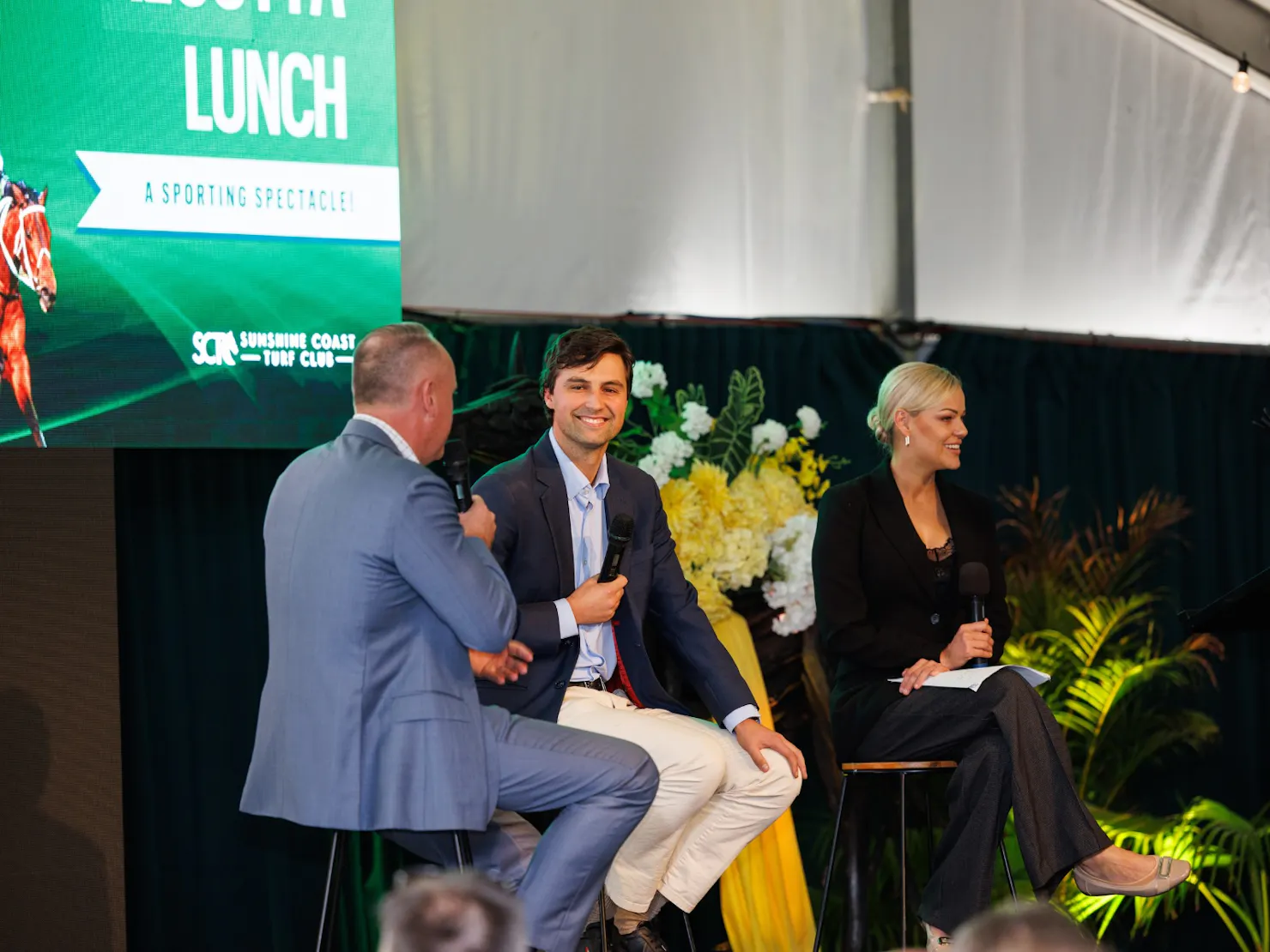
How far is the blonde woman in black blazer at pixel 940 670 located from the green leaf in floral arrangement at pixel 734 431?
2.16ft

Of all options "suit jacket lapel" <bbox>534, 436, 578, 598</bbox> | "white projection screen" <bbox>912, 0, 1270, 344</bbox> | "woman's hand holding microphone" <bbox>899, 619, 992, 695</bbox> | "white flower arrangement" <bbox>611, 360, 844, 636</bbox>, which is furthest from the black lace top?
"white projection screen" <bbox>912, 0, 1270, 344</bbox>

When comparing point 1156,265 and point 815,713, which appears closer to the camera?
point 815,713

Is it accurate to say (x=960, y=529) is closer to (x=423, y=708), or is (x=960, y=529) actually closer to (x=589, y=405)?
(x=589, y=405)

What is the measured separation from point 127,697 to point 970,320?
3472mm

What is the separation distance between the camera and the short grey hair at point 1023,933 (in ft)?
4.13

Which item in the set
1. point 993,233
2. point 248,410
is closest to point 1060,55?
point 993,233

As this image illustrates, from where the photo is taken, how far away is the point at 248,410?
390cm

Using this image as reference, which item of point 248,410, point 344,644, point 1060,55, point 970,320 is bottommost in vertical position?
point 344,644

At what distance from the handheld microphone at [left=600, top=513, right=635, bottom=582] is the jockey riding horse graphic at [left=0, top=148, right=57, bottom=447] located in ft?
5.17

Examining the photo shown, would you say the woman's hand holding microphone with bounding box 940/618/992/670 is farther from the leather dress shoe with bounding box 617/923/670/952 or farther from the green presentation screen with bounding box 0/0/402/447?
the green presentation screen with bounding box 0/0/402/447

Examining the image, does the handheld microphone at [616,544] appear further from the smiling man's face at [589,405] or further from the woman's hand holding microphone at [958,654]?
the woman's hand holding microphone at [958,654]

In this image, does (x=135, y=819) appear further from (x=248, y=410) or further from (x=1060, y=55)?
(x=1060, y=55)

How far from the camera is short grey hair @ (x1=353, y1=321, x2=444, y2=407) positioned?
8.95ft

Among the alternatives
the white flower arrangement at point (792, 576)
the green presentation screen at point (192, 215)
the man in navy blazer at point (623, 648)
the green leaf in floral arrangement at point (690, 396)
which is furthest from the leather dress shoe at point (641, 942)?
the green leaf in floral arrangement at point (690, 396)
